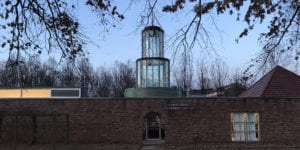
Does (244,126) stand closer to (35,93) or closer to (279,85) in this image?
(279,85)

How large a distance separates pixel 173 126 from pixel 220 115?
8.98ft

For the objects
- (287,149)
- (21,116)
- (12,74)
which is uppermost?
(12,74)

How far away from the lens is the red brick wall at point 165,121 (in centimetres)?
2458

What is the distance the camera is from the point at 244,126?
2458 cm

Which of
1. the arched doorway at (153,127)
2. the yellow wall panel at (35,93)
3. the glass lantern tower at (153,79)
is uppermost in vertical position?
the glass lantern tower at (153,79)

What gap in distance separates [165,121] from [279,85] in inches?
295

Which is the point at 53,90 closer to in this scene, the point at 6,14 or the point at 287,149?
the point at 287,149

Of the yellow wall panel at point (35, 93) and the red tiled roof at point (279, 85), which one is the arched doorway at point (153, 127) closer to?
the red tiled roof at point (279, 85)

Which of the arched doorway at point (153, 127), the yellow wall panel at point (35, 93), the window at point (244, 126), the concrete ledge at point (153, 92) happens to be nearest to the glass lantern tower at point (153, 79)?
the concrete ledge at point (153, 92)

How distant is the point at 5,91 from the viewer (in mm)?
30875

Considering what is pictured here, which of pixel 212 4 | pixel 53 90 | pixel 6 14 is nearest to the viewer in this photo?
pixel 212 4

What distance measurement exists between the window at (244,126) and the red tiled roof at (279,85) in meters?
1.95

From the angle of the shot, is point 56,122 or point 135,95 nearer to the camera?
point 56,122

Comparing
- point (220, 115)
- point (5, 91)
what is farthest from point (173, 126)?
point (5, 91)
